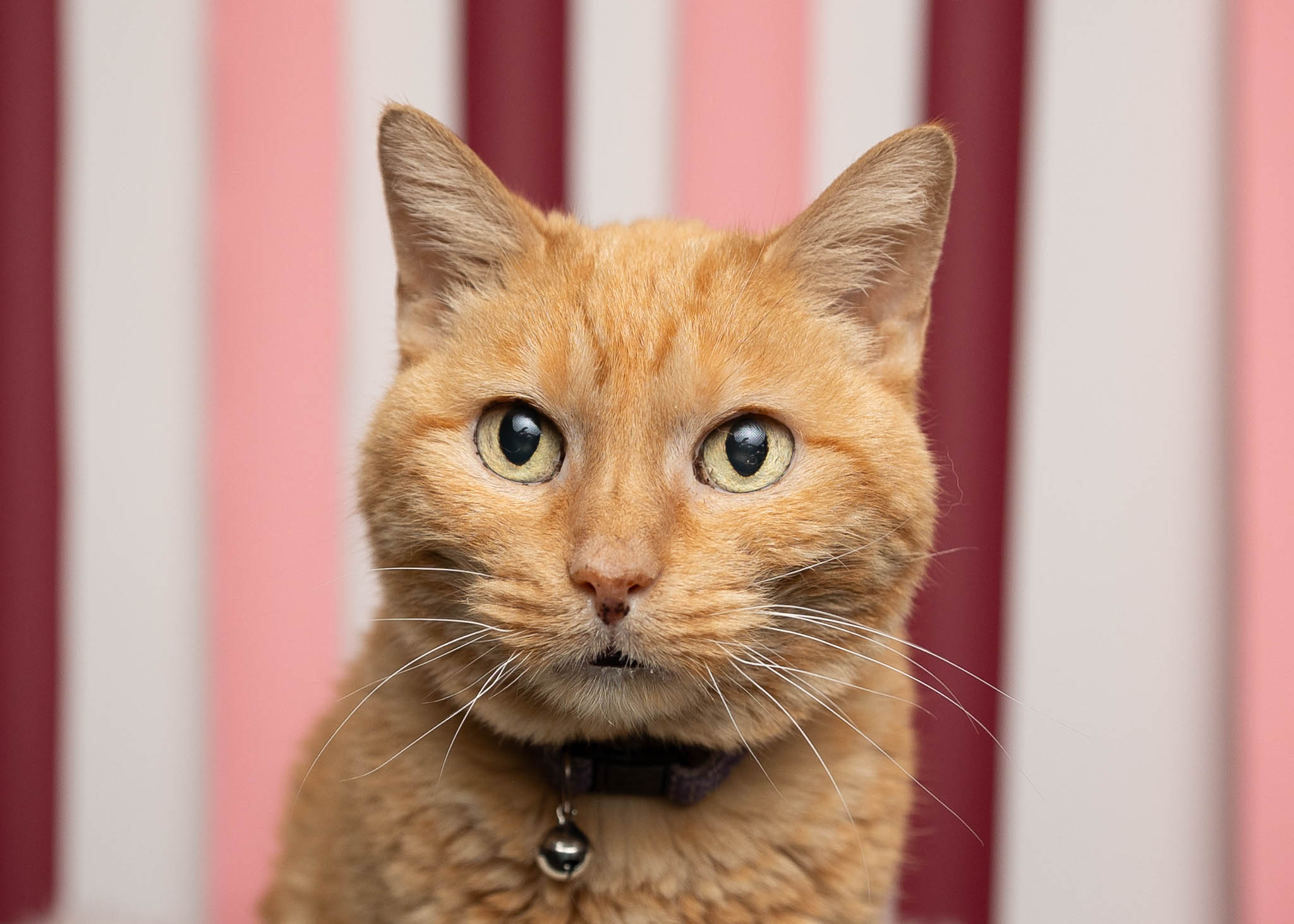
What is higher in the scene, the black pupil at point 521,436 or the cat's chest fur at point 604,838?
the black pupil at point 521,436

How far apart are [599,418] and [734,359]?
134 millimetres

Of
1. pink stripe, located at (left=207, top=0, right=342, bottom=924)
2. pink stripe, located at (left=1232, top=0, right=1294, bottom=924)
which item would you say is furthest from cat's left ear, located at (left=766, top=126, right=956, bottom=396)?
pink stripe, located at (left=207, top=0, right=342, bottom=924)

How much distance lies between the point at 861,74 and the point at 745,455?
102 cm

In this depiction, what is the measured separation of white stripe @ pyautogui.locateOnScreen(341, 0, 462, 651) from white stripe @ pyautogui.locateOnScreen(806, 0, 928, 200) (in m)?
0.59

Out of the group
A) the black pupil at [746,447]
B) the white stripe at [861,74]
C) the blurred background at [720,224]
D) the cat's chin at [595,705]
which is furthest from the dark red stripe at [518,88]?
the cat's chin at [595,705]

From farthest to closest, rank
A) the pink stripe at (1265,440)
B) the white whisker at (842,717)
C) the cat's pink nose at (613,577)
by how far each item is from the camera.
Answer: the pink stripe at (1265,440) < the white whisker at (842,717) < the cat's pink nose at (613,577)

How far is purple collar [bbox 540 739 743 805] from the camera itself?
41.1 inches

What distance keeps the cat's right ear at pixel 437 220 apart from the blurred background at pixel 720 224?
24.4 inches

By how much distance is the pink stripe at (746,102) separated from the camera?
1.78 metres

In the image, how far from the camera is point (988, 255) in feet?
5.70

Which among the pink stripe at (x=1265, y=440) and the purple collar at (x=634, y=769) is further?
the pink stripe at (x=1265, y=440)

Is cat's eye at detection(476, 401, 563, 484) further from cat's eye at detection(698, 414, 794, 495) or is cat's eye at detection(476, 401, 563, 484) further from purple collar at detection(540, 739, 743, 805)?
purple collar at detection(540, 739, 743, 805)

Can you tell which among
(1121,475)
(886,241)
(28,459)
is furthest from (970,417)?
(28,459)

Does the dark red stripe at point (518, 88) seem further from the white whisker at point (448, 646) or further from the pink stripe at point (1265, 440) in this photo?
the pink stripe at point (1265, 440)
